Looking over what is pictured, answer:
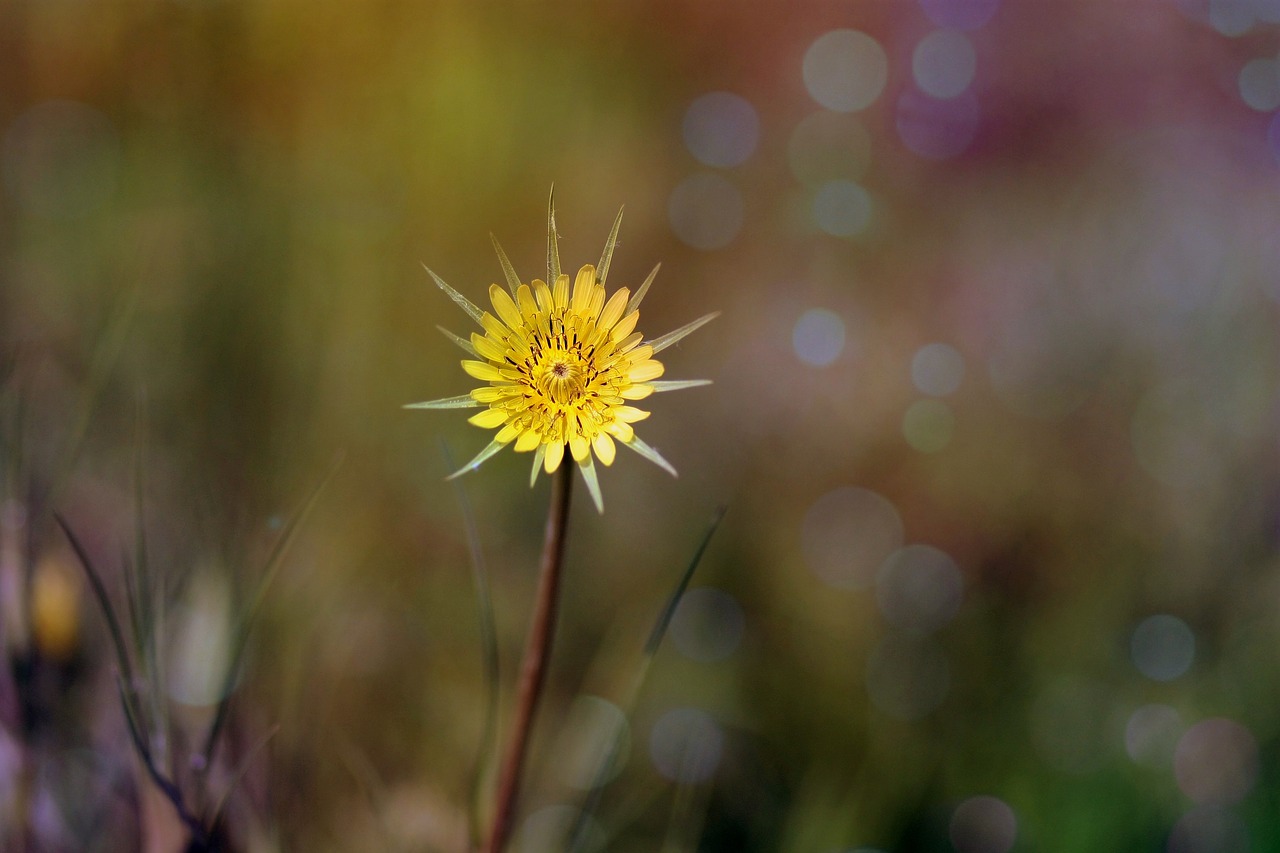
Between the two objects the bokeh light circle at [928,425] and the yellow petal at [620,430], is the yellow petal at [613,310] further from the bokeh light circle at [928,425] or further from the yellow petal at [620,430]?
the bokeh light circle at [928,425]

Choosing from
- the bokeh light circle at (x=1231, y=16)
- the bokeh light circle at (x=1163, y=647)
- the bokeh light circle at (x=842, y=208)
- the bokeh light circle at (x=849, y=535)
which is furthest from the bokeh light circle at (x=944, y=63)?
the bokeh light circle at (x=1163, y=647)

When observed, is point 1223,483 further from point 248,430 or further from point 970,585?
point 248,430

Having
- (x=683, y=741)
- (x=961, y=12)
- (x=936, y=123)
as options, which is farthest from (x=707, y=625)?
(x=961, y=12)

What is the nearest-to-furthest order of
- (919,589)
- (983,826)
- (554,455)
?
(554,455), (983,826), (919,589)

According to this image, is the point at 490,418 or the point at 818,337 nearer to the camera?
the point at 490,418

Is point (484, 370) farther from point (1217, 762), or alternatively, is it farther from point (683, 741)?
point (1217, 762)

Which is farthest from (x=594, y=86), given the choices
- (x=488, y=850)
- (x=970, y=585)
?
(x=488, y=850)

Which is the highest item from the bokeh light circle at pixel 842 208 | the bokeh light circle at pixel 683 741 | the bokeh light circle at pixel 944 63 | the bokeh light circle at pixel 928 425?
the bokeh light circle at pixel 944 63
